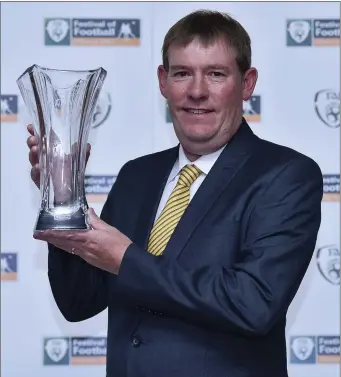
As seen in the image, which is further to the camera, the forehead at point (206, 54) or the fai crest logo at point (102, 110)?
the fai crest logo at point (102, 110)

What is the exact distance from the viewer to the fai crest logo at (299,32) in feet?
7.50

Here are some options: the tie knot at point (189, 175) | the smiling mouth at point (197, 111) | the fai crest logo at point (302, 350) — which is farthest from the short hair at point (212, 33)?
the fai crest logo at point (302, 350)

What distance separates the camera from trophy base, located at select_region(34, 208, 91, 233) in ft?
4.27

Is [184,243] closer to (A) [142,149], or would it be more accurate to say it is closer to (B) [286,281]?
(B) [286,281]

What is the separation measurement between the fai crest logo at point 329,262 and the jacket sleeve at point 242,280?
92 centimetres

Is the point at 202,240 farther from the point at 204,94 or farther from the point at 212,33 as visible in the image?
the point at 212,33

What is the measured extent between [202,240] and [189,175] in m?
0.18

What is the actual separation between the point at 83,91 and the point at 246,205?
0.37m

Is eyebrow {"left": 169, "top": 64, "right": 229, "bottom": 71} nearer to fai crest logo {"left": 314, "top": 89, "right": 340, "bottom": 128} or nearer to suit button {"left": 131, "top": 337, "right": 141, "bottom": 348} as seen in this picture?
suit button {"left": 131, "top": 337, "right": 141, "bottom": 348}

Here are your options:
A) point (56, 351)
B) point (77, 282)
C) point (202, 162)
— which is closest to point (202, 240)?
point (202, 162)

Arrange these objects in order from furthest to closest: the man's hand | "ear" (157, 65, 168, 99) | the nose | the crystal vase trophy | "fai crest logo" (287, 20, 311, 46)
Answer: "fai crest logo" (287, 20, 311, 46), "ear" (157, 65, 168, 99), the nose, the crystal vase trophy, the man's hand

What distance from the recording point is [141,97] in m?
2.30

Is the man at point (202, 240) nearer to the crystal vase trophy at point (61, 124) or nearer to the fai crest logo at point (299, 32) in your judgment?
the crystal vase trophy at point (61, 124)

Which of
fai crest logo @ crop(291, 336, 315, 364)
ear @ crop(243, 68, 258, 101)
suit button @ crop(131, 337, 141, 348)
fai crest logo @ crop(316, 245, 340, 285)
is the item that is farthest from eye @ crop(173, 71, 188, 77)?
fai crest logo @ crop(291, 336, 315, 364)
